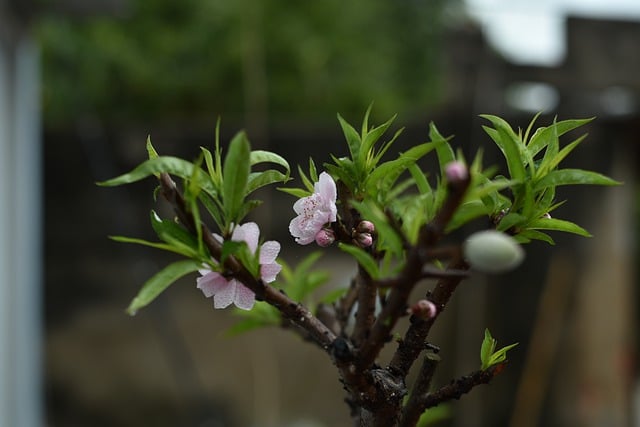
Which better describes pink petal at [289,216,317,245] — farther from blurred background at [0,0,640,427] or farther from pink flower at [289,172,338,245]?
blurred background at [0,0,640,427]

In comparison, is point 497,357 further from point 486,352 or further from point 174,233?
point 174,233

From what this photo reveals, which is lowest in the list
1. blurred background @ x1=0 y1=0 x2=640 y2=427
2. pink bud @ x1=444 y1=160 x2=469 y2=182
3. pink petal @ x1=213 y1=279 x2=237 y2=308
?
pink petal @ x1=213 y1=279 x2=237 y2=308

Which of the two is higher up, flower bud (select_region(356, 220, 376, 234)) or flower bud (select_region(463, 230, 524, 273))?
flower bud (select_region(356, 220, 376, 234))

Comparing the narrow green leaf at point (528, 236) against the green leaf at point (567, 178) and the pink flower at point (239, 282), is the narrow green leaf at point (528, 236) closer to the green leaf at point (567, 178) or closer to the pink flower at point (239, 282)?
the green leaf at point (567, 178)

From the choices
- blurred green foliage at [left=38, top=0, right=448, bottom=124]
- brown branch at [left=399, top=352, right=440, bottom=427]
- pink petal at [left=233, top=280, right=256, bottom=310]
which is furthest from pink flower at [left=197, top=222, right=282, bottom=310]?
blurred green foliage at [left=38, top=0, right=448, bottom=124]

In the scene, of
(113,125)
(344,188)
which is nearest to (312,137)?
(113,125)

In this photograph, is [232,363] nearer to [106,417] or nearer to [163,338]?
[163,338]
